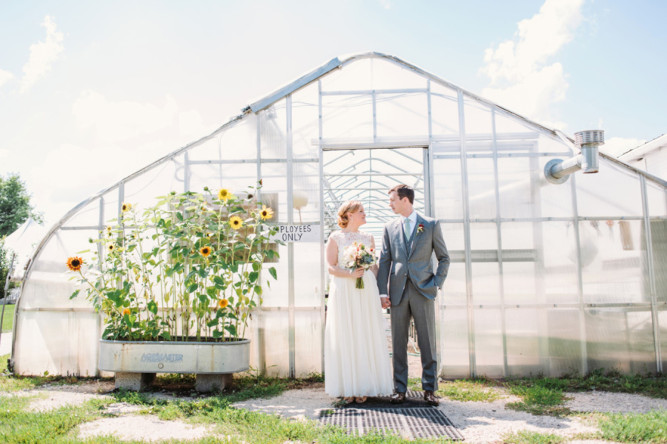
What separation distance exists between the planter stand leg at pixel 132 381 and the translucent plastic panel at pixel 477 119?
13.1 feet

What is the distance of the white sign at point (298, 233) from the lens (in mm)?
5074

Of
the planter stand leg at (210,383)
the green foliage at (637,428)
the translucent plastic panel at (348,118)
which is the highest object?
the translucent plastic panel at (348,118)

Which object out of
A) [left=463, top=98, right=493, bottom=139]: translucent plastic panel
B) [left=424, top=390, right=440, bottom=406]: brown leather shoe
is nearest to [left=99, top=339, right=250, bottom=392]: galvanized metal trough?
[left=424, top=390, right=440, bottom=406]: brown leather shoe

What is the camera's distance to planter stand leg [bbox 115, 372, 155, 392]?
14.6ft

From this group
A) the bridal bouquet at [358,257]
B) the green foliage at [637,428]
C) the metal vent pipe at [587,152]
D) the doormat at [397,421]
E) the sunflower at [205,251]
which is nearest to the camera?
the green foliage at [637,428]

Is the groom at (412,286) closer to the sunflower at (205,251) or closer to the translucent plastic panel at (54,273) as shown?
the sunflower at (205,251)

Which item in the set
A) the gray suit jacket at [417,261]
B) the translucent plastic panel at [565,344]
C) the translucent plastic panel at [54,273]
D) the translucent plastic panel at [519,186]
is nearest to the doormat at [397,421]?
the gray suit jacket at [417,261]

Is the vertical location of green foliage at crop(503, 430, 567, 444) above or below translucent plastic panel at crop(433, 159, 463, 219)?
below

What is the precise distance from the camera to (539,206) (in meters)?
5.06

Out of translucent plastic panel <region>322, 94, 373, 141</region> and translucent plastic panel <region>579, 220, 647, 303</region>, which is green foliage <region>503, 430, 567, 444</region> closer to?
translucent plastic panel <region>579, 220, 647, 303</region>

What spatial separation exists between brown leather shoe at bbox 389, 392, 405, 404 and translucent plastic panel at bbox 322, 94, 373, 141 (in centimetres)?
257

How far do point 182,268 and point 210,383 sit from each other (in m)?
1.06

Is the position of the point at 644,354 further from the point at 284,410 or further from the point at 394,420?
the point at 284,410

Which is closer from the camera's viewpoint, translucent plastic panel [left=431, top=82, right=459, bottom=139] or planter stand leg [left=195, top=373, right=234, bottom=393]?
→ planter stand leg [left=195, top=373, right=234, bottom=393]
